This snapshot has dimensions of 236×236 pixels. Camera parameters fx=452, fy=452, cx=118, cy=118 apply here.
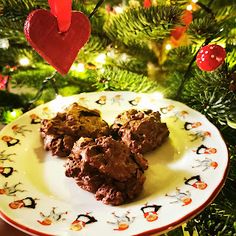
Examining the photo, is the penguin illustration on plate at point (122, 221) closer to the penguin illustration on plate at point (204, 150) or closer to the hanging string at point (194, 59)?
the penguin illustration on plate at point (204, 150)

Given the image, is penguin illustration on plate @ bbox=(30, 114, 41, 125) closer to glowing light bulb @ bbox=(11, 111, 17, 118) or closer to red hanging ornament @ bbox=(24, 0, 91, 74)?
glowing light bulb @ bbox=(11, 111, 17, 118)

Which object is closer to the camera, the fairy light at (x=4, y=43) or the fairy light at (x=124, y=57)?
the fairy light at (x=4, y=43)

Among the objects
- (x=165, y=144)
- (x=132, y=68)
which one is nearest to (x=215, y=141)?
(x=165, y=144)

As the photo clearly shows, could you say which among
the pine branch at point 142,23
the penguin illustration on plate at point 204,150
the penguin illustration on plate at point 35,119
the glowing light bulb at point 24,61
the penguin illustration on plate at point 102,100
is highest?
the pine branch at point 142,23

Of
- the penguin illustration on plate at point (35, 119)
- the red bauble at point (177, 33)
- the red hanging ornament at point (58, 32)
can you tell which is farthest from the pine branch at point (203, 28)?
the penguin illustration on plate at point (35, 119)

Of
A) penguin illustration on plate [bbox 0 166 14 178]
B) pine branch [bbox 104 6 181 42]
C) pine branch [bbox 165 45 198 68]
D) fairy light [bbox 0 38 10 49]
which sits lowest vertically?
penguin illustration on plate [bbox 0 166 14 178]

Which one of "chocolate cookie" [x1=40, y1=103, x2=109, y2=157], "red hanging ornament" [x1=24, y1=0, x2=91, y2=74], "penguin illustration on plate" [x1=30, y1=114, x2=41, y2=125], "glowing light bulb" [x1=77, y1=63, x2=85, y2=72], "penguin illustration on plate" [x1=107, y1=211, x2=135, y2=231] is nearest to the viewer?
"penguin illustration on plate" [x1=107, y1=211, x2=135, y2=231]

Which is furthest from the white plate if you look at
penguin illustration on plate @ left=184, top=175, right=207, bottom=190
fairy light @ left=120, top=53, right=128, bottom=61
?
fairy light @ left=120, top=53, right=128, bottom=61
